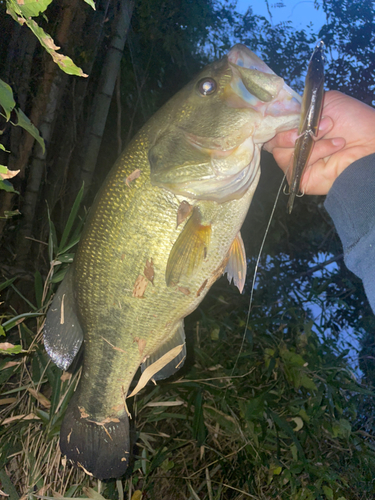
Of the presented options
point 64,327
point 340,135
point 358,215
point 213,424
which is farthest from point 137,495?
point 340,135

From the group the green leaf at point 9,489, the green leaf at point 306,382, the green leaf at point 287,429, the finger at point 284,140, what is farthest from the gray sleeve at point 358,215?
the green leaf at point 9,489

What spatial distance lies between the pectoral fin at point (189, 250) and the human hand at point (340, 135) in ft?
1.37

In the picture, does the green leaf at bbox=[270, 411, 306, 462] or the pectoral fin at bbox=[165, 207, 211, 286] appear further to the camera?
the green leaf at bbox=[270, 411, 306, 462]

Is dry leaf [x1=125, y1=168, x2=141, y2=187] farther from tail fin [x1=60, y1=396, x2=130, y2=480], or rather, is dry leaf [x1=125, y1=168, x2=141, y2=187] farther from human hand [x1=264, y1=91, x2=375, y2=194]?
tail fin [x1=60, y1=396, x2=130, y2=480]

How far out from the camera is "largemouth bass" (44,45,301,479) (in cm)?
127

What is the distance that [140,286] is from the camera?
1.31m

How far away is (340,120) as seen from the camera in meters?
1.45

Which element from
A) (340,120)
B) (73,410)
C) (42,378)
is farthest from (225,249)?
(42,378)

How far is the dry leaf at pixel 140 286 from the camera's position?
131 centimetres

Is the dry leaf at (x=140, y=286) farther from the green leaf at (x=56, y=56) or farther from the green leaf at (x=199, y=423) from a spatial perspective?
the green leaf at (x=199, y=423)

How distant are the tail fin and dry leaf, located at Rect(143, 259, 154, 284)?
66cm

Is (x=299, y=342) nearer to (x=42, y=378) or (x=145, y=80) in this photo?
(x=42, y=378)

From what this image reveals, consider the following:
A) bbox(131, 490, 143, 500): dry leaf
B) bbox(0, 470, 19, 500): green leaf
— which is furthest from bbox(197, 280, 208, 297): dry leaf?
bbox(131, 490, 143, 500): dry leaf

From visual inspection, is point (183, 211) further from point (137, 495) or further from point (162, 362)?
point (137, 495)
